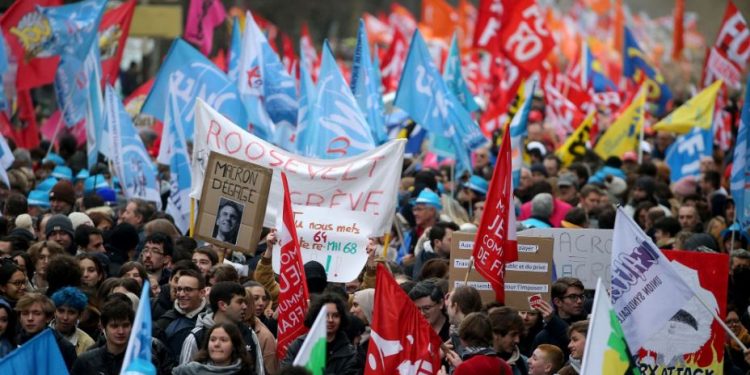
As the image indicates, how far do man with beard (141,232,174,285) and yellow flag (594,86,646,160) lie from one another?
10.8 metres

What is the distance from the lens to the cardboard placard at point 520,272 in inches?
407

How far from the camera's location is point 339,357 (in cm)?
870

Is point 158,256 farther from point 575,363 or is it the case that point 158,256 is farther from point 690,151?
point 690,151

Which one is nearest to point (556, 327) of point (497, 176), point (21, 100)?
point (497, 176)

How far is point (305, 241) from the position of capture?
10.7 meters

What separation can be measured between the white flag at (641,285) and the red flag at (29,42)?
9.92m

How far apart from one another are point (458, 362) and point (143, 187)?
703cm

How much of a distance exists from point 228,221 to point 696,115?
37.2ft

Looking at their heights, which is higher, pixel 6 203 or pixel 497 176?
pixel 497 176

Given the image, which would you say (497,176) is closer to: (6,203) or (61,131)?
(6,203)

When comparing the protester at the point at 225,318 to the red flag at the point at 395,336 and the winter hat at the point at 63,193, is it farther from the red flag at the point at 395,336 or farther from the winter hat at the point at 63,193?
the winter hat at the point at 63,193

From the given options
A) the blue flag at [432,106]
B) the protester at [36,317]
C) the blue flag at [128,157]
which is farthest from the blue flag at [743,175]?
the protester at [36,317]

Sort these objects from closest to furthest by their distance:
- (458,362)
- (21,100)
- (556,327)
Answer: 1. (458,362)
2. (556,327)
3. (21,100)

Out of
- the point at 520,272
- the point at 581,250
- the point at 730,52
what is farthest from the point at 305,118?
the point at 730,52
